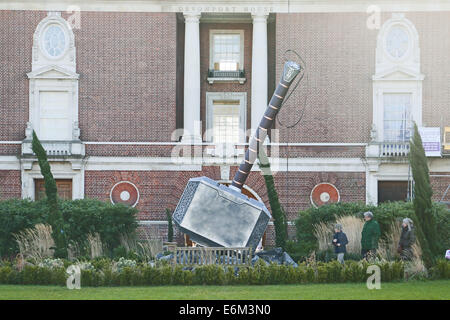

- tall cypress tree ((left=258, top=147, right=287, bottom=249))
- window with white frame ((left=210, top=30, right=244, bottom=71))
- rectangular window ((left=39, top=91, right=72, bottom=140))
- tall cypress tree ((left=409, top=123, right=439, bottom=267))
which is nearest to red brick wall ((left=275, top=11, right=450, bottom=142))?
window with white frame ((left=210, top=30, right=244, bottom=71))

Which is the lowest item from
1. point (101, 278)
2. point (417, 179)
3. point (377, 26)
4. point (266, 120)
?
point (101, 278)

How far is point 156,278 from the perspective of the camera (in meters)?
21.2

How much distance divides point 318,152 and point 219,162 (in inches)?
184

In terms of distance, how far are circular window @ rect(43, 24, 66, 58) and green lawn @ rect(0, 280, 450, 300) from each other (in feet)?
68.7

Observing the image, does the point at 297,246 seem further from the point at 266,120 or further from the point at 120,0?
the point at 120,0

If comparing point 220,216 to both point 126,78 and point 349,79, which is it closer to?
point 126,78

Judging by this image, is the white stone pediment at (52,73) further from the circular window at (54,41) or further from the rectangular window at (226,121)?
the rectangular window at (226,121)

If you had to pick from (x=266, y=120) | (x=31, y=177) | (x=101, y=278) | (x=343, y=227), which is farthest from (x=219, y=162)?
(x=101, y=278)

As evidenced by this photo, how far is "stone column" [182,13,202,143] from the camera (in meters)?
39.9

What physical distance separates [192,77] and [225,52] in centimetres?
288

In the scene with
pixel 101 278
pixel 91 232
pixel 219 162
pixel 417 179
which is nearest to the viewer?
pixel 101 278

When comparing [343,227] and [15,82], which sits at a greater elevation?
[15,82]

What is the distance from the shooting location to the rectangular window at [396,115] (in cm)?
4025

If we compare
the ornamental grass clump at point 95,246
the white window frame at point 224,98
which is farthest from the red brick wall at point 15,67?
the ornamental grass clump at point 95,246
